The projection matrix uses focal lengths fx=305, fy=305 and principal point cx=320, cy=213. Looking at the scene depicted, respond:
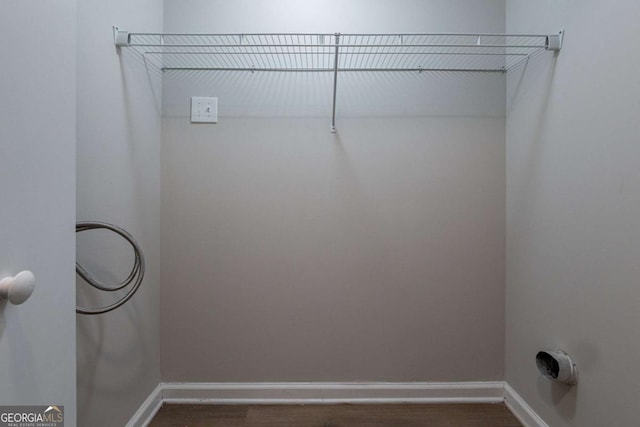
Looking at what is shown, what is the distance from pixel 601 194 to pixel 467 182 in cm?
55

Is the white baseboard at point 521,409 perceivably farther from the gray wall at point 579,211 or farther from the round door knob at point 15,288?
the round door knob at point 15,288

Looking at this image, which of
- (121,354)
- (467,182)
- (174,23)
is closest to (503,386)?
(467,182)

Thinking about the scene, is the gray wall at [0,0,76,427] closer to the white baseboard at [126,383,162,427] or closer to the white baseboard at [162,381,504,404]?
the white baseboard at [126,383,162,427]

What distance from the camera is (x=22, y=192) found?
538 mm

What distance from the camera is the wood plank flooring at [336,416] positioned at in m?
1.34

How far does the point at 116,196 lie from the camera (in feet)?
3.71

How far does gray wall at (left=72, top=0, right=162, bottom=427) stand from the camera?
0.98 m

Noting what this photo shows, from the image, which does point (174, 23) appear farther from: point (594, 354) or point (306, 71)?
point (594, 354)

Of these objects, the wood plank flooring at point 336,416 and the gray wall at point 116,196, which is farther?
the wood plank flooring at point 336,416

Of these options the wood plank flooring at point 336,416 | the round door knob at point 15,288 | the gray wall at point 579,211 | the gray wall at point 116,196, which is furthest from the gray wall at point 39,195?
the gray wall at point 579,211

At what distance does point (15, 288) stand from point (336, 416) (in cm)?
133

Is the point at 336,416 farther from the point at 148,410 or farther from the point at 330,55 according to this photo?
the point at 330,55

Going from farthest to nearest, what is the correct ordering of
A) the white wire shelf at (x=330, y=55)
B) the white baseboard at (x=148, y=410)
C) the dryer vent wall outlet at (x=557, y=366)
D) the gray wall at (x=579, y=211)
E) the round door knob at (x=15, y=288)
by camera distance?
1. the white wire shelf at (x=330, y=55)
2. the white baseboard at (x=148, y=410)
3. the dryer vent wall outlet at (x=557, y=366)
4. the gray wall at (x=579, y=211)
5. the round door knob at (x=15, y=288)

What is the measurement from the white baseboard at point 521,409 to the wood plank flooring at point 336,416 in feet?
0.09
